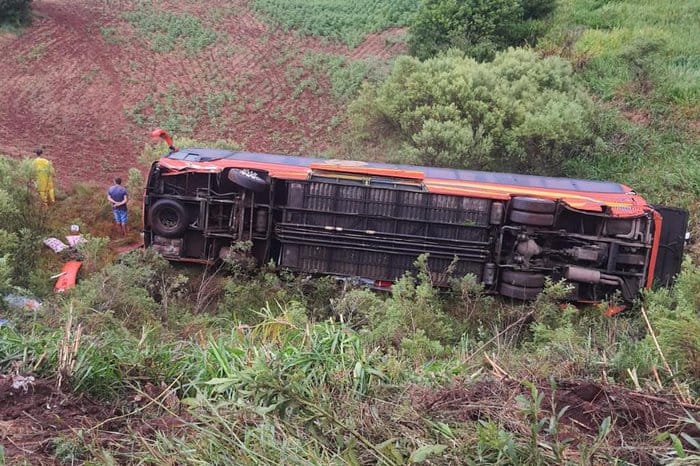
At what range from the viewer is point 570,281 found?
830cm

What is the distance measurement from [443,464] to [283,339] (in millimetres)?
1948

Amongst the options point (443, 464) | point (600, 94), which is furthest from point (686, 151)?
point (443, 464)

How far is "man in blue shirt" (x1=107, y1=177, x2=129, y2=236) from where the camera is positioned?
32.8 feet

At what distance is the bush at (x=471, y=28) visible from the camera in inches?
676

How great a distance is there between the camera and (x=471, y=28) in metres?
17.5

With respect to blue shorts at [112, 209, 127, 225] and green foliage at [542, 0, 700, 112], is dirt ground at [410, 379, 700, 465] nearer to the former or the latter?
blue shorts at [112, 209, 127, 225]

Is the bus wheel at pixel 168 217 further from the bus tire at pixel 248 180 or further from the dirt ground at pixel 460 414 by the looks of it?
the dirt ground at pixel 460 414

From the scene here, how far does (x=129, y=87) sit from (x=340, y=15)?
10358 mm

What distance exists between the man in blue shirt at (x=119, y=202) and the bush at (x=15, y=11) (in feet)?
41.9

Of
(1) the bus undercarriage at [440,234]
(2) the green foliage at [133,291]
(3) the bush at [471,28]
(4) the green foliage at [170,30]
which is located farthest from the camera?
(4) the green foliage at [170,30]

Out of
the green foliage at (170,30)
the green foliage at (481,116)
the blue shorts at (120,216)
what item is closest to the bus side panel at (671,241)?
the green foliage at (481,116)

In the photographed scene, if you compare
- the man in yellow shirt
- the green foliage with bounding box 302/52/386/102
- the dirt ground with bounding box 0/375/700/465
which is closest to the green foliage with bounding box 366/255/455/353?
the dirt ground with bounding box 0/375/700/465

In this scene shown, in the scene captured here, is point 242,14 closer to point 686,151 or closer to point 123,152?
point 123,152

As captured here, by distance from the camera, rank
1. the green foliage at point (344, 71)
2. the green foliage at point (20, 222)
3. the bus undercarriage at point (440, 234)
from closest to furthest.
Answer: the green foliage at point (20, 222) → the bus undercarriage at point (440, 234) → the green foliage at point (344, 71)
